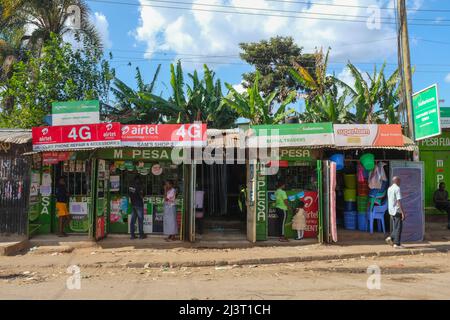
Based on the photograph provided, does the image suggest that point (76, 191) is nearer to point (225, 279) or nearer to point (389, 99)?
point (225, 279)

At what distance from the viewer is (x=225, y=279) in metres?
8.02

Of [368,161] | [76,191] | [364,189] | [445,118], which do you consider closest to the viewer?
[368,161]

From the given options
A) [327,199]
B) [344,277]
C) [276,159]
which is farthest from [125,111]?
[344,277]

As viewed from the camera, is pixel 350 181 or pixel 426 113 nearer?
pixel 426 113

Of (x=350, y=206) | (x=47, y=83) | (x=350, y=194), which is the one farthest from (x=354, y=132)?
(x=47, y=83)

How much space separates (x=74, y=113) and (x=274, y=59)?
20.9 meters

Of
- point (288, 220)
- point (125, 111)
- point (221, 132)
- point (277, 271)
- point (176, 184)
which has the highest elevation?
point (125, 111)

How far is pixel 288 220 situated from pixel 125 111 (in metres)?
10.7

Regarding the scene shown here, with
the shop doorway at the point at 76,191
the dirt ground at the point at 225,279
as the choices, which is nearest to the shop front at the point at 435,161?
the dirt ground at the point at 225,279

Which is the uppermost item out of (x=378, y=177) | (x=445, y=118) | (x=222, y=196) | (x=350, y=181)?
(x=445, y=118)

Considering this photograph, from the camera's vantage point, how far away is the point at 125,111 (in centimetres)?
1973

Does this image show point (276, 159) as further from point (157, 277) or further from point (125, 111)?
point (125, 111)

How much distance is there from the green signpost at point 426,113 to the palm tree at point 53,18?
14.6 meters

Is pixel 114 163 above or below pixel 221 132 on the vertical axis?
below
